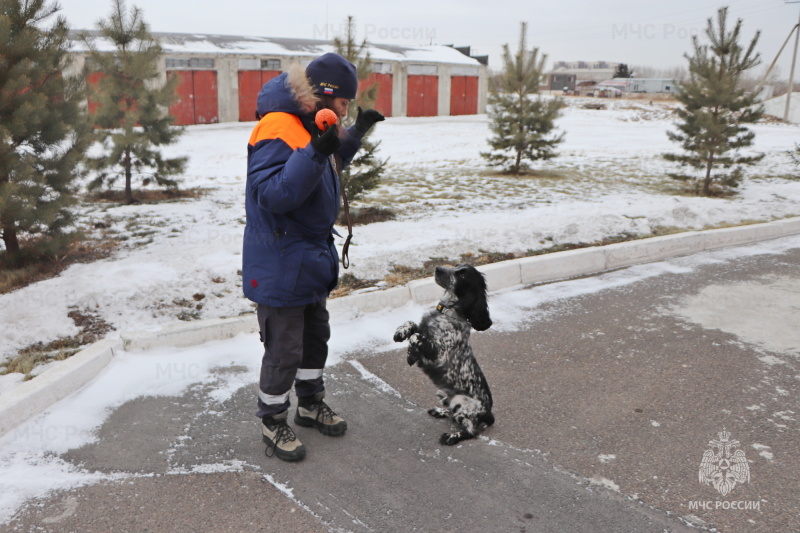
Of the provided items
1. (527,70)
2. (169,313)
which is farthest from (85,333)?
(527,70)

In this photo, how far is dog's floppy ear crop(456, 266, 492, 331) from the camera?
3432 millimetres

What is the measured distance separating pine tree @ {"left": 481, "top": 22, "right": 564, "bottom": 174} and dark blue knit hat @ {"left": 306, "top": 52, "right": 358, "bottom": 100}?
11785 millimetres

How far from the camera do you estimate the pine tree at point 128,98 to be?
396 inches

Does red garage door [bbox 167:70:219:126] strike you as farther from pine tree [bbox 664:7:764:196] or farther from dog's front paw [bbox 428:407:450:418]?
dog's front paw [bbox 428:407:450:418]

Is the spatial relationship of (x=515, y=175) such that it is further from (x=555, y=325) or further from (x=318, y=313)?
(x=318, y=313)

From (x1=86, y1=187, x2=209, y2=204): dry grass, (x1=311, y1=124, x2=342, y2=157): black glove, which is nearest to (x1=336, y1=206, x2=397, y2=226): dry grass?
(x1=86, y1=187, x2=209, y2=204): dry grass

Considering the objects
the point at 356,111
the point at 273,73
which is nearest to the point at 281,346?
the point at 356,111

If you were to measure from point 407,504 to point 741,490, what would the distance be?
1652 millimetres

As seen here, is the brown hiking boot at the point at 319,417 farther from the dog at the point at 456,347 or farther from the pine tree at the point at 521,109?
the pine tree at the point at 521,109

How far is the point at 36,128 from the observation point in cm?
613

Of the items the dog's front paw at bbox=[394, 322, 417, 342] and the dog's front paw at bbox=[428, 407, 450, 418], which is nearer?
the dog's front paw at bbox=[394, 322, 417, 342]

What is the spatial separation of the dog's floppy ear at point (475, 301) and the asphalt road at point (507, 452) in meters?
0.67

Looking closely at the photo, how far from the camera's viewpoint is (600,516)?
2.80 m

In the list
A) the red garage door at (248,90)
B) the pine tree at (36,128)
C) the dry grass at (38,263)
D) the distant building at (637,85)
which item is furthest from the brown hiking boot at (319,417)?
the distant building at (637,85)
